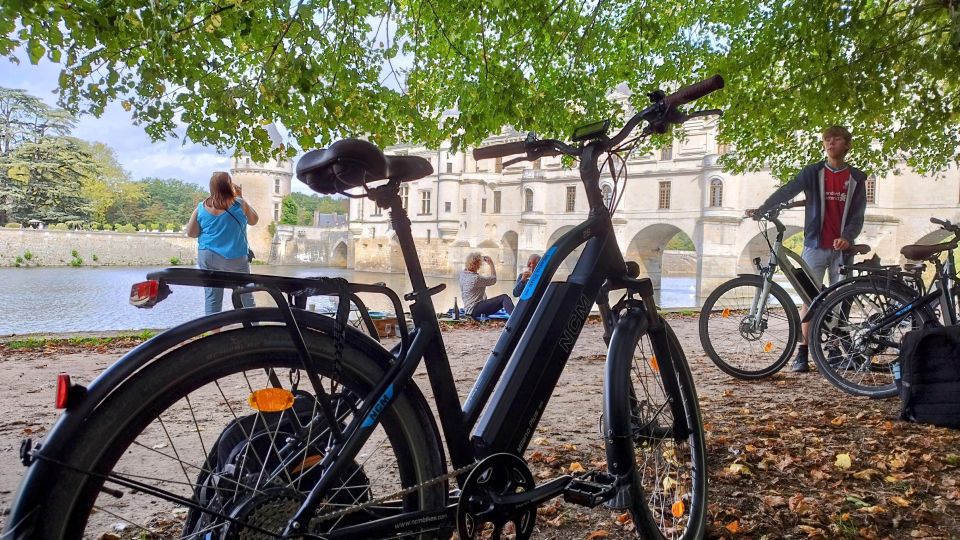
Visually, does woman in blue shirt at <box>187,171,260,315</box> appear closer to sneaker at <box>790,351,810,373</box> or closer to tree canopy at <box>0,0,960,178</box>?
tree canopy at <box>0,0,960,178</box>

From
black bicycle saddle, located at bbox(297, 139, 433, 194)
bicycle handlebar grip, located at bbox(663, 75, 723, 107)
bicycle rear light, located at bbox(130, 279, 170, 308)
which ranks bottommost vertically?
bicycle rear light, located at bbox(130, 279, 170, 308)

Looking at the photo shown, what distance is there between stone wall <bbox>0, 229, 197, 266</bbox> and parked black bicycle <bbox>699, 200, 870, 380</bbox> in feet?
153

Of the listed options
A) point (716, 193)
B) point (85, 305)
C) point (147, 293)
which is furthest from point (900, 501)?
point (716, 193)

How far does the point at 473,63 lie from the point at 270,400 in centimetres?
638

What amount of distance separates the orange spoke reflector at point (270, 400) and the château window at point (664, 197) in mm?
46916

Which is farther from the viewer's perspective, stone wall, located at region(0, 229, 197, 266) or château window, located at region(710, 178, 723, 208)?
stone wall, located at region(0, 229, 197, 266)

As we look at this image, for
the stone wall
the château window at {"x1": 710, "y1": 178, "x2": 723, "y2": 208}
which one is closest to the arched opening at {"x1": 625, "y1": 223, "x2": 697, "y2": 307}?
the château window at {"x1": 710, "y1": 178, "x2": 723, "y2": 208}

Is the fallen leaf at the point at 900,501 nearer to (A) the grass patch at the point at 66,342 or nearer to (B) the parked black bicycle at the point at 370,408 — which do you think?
(B) the parked black bicycle at the point at 370,408

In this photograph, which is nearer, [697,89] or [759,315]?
[697,89]

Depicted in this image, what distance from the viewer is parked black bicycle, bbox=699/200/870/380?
199 inches

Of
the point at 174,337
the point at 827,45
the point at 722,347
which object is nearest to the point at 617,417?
the point at 174,337

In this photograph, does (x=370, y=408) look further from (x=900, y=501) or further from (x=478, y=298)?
(x=478, y=298)

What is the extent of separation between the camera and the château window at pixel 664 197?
46.4 metres

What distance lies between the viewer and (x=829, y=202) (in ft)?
16.9
